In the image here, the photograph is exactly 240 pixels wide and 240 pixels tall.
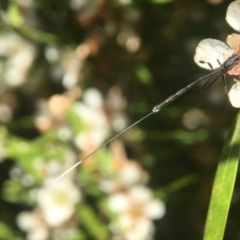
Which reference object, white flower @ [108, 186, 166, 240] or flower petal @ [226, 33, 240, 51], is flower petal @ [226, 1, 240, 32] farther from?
white flower @ [108, 186, 166, 240]

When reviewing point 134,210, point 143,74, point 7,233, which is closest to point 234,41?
point 143,74

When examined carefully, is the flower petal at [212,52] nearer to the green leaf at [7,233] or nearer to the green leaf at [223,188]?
the green leaf at [223,188]

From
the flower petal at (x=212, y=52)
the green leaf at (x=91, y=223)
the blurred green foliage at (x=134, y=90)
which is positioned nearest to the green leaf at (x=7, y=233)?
the blurred green foliage at (x=134, y=90)

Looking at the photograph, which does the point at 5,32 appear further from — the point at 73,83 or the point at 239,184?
the point at 239,184

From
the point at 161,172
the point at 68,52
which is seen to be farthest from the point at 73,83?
the point at 161,172

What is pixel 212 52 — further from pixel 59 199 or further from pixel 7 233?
pixel 7 233
